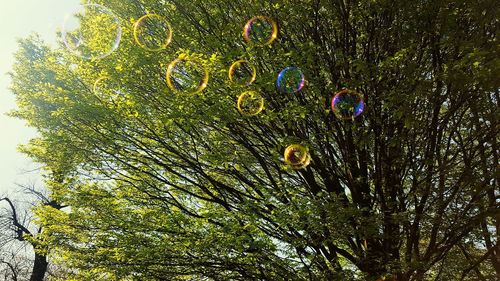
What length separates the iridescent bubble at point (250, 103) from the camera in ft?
17.0

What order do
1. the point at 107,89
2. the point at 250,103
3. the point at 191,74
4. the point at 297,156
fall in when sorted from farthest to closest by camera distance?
the point at 107,89 < the point at 297,156 < the point at 250,103 < the point at 191,74

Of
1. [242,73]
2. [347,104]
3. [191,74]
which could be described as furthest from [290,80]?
[191,74]

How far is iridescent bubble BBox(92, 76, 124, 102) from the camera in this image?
5703 mm

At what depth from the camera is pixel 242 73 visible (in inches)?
232

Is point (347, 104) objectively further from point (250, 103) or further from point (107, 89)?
point (107, 89)

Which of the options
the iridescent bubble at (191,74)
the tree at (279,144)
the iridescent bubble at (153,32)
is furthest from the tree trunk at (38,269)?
the iridescent bubble at (191,74)

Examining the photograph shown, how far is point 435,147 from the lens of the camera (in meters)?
5.59

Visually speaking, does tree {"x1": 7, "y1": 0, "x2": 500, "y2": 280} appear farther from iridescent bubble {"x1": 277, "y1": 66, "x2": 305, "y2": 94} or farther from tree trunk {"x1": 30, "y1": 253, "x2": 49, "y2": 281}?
tree trunk {"x1": 30, "y1": 253, "x2": 49, "y2": 281}

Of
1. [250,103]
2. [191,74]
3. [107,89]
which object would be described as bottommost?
[250,103]

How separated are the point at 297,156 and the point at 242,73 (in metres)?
1.69

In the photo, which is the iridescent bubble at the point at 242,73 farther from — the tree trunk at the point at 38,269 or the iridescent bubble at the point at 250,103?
the tree trunk at the point at 38,269

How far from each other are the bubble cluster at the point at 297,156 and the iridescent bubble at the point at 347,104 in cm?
73

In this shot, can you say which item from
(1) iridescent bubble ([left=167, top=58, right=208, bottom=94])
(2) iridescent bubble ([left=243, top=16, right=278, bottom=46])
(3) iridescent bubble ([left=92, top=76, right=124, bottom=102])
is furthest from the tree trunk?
(2) iridescent bubble ([left=243, top=16, right=278, bottom=46])

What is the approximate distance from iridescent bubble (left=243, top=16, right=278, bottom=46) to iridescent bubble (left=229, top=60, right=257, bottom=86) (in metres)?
0.36
